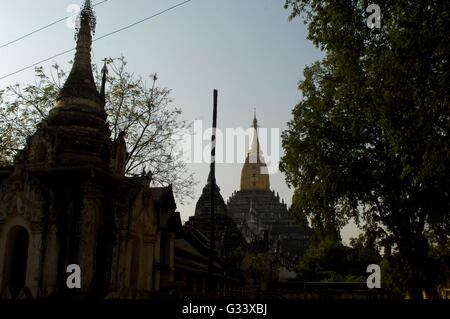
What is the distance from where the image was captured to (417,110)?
12.6 m

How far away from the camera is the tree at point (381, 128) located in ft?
38.9

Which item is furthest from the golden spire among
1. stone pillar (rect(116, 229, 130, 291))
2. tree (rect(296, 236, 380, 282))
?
stone pillar (rect(116, 229, 130, 291))

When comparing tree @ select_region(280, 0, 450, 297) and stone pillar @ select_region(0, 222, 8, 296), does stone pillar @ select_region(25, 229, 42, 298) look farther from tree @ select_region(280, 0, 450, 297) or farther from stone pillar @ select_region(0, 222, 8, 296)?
tree @ select_region(280, 0, 450, 297)

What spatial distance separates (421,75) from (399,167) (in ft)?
23.0

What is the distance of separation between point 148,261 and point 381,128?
10.9 meters

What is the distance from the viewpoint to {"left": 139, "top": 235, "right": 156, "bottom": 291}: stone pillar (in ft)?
43.1

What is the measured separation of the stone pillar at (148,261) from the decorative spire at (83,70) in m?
5.00

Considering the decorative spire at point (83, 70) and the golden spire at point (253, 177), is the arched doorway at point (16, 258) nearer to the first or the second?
the decorative spire at point (83, 70)

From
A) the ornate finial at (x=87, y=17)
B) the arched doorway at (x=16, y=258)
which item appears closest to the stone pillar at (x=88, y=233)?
the arched doorway at (x=16, y=258)

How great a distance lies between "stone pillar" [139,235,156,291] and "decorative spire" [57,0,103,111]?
4998mm

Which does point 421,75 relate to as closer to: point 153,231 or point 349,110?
point 349,110

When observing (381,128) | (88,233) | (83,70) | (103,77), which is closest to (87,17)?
(83,70)

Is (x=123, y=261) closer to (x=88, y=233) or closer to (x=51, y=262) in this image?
(x=88, y=233)

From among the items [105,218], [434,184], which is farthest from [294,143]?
[105,218]
